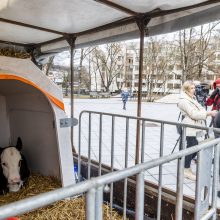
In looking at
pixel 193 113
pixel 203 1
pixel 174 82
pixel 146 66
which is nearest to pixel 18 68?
pixel 203 1

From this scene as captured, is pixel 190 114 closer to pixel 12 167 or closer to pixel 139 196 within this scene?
pixel 12 167

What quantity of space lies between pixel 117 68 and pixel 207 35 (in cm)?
2566

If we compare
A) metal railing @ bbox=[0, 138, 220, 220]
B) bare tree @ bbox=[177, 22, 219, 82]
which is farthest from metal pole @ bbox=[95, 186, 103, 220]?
bare tree @ bbox=[177, 22, 219, 82]

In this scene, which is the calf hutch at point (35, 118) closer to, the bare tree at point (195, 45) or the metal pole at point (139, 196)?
the metal pole at point (139, 196)

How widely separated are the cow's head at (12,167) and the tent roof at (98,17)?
1.80m

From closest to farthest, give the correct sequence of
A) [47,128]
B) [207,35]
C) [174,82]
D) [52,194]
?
[52,194] < [47,128] < [207,35] < [174,82]

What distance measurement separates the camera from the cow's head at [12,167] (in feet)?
11.7

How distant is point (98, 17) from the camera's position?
3.59 metres

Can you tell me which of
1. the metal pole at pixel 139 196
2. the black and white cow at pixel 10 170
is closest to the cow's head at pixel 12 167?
the black and white cow at pixel 10 170

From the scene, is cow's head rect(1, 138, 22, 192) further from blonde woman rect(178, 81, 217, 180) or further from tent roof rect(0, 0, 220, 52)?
blonde woman rect(178, 81, 217, 180)

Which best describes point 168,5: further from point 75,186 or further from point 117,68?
point 117,68

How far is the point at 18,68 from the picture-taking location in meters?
3.27

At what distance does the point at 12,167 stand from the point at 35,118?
0.87 metres

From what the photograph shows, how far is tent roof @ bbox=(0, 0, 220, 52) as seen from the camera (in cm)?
301
